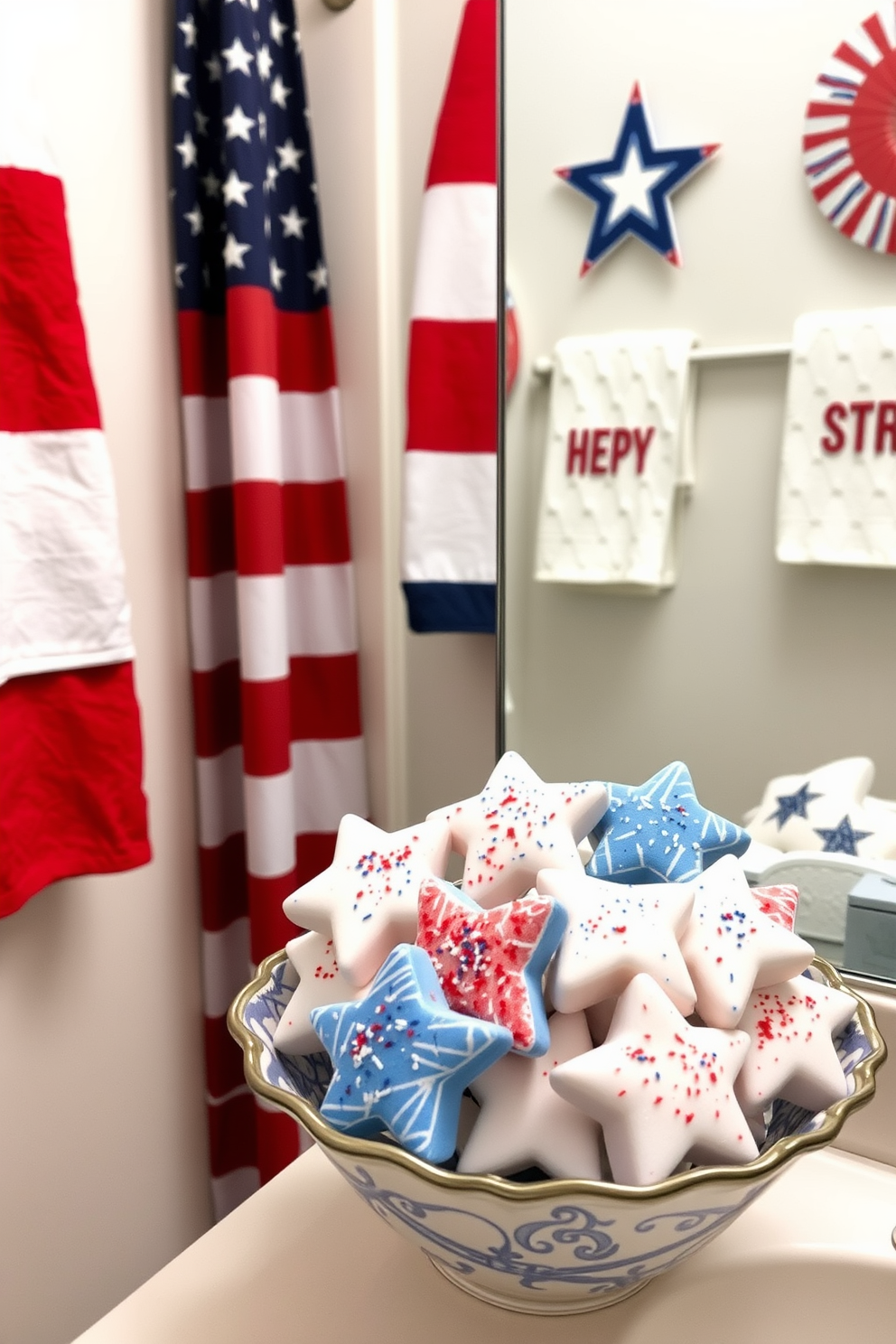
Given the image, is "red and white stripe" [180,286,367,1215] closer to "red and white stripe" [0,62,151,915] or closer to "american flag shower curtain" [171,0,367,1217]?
"american flag shower curtain" [171,0,367,1217]

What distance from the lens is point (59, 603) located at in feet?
2.84

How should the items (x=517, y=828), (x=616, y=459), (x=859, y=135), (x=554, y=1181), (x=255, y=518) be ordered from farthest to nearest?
1. (x=255, y=518)
2. (x=616, y=459)
3. (x=859, y=135)
4. (x=517, y=828)
5. (x=554, y=1181)

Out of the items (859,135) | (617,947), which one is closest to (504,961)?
(617,947)

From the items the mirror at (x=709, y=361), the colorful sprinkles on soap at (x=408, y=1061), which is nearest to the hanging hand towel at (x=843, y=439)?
the mirror at (x=709, y=361)

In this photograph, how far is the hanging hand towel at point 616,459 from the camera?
80 centimetres

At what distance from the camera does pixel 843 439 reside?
2.41 feet

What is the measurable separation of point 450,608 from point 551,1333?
648 millimetres

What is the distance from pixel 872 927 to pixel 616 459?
0.41m

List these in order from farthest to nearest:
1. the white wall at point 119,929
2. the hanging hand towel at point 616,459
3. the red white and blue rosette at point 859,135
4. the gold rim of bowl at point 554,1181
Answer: the white wall at point 119,929, the hanging hand towel at point 616,459, the red white and blue rosette at point 859,135, the gold rim of bowl at point 554,1181

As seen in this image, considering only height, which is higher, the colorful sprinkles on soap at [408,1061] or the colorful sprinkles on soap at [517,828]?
the colorful sprinkles on soap at [517,828]

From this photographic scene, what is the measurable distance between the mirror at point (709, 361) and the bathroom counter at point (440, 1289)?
232 mm

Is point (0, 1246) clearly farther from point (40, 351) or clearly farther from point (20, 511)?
point (40, 351)

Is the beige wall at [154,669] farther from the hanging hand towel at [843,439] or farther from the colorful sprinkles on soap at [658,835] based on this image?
the colorful sprinkles on soap at [658,835]

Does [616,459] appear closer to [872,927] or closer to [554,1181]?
[872,927]
